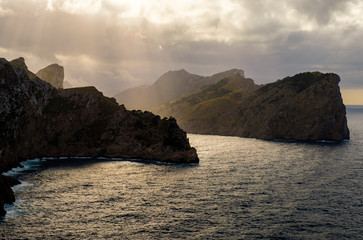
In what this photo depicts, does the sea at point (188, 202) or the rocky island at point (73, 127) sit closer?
the sea at point (188, 202)

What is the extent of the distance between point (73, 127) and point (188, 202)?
116m

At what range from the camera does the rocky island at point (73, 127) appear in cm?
13625

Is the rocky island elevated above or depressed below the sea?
above

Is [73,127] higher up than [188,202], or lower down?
higher up

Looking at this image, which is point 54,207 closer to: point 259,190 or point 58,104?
point 259,190

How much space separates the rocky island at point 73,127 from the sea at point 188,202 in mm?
16762

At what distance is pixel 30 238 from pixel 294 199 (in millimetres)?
60546

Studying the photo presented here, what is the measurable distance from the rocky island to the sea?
16762 millimetres

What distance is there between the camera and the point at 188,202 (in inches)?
3125

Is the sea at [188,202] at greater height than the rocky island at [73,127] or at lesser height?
lesser

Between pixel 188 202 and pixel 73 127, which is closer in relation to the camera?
pixel 188 202

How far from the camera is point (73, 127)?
17712cm

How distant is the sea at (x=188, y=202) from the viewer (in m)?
60.9

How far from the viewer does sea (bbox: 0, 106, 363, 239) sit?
2397 inches
